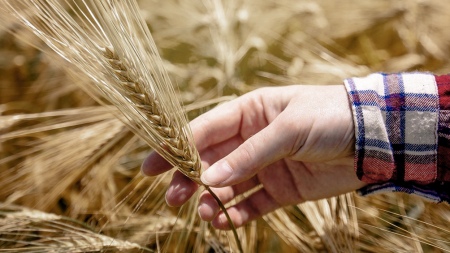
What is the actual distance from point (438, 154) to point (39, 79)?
98 cm

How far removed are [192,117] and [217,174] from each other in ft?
1.27

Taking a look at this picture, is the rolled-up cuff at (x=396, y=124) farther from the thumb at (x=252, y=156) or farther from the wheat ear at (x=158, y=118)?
the wheat ear at (x=158, y=118)

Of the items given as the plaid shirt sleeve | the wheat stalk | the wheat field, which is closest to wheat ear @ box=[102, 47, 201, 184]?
the wheat stalk

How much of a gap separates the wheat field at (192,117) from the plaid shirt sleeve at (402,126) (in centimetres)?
8

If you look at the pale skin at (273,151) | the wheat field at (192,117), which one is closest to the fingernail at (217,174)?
the pale skin at (273,151)

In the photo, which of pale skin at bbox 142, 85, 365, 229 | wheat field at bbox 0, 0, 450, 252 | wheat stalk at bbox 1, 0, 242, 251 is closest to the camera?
wheat stalk at bbox 1, 0, 242, 251

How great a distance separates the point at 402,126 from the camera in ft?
2.79

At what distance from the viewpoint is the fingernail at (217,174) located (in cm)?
79

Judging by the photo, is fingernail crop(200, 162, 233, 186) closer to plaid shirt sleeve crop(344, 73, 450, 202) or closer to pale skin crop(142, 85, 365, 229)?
pale skin crop(142, 85, 365, 229)

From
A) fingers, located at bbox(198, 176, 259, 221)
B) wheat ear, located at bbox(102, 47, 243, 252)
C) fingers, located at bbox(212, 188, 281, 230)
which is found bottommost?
fingers, located at bbox(212, 188, 281, 230)

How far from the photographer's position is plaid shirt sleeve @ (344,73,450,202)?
84 cm

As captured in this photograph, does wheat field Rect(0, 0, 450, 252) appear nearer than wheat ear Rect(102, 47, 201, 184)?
No

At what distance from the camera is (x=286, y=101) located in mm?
938

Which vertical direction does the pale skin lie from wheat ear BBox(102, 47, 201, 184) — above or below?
below
